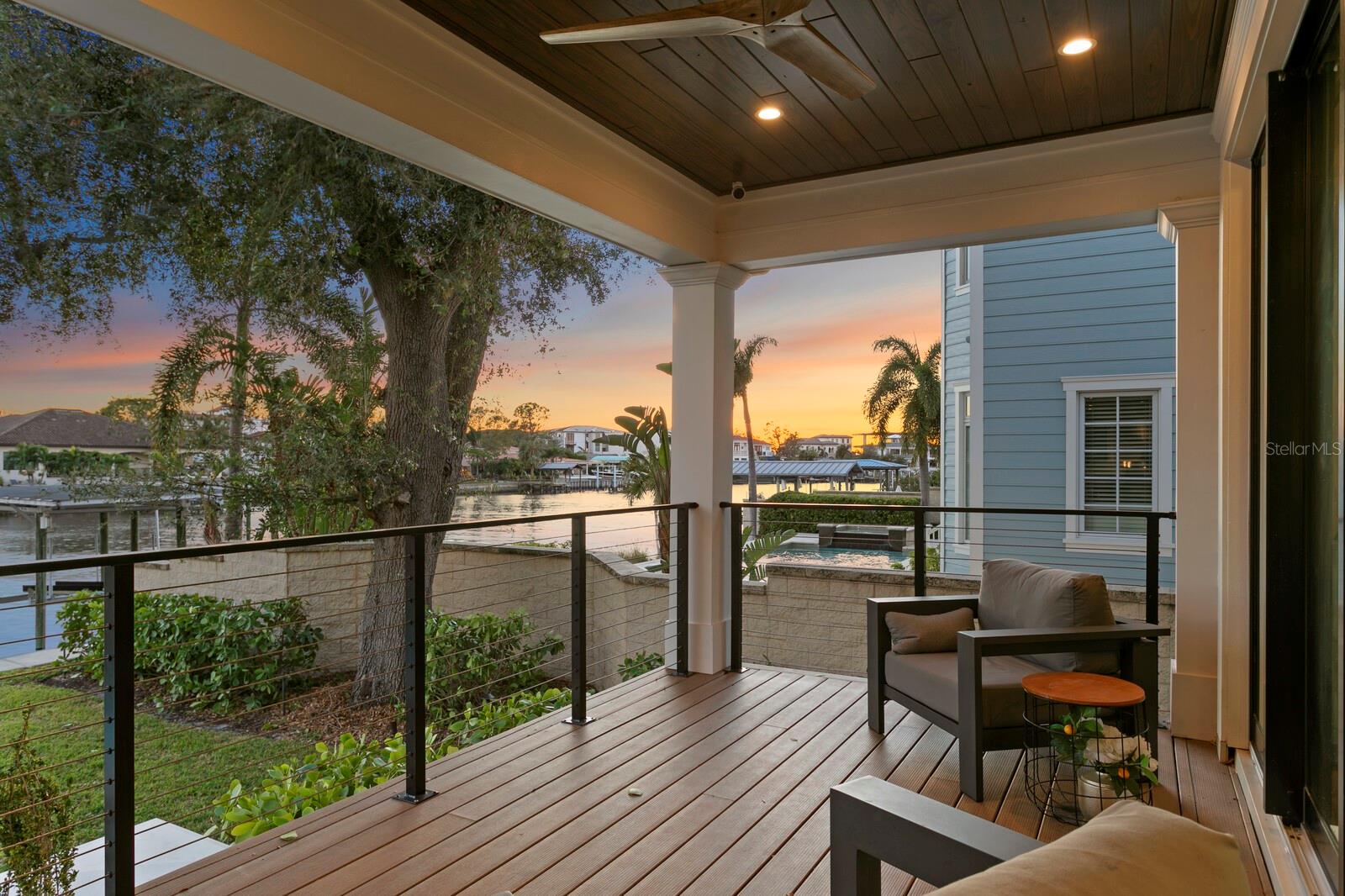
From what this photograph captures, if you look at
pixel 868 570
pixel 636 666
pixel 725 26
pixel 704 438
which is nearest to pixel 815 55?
pixel 725 26

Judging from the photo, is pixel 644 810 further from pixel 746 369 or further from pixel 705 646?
pixel 746 369

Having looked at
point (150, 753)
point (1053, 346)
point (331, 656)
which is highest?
point (1053, 346)

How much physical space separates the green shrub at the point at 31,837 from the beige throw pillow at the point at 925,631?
3050 mm

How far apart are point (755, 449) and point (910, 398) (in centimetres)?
215

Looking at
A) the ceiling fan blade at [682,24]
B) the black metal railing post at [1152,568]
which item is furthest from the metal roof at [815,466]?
the ceiling fan blade at [682,24]

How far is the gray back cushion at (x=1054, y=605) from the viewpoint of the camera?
3219 millimetres

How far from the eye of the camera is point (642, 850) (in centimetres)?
259

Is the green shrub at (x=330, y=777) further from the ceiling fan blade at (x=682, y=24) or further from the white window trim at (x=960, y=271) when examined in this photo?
the white window trim at (x=960, y=271)

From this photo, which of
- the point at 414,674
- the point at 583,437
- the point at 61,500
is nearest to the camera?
the point at 414,674

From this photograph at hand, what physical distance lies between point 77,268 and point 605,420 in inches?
193

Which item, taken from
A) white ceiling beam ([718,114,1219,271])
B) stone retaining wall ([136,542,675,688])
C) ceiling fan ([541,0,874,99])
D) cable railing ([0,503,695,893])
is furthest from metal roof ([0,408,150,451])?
ceiling fan ([541,0,874,99])

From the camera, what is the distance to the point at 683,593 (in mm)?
4781

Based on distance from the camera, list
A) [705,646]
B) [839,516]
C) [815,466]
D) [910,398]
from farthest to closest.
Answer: [815,466]
[910,398]
[839,516]
[705,646]

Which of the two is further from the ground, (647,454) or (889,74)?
(889,74)
